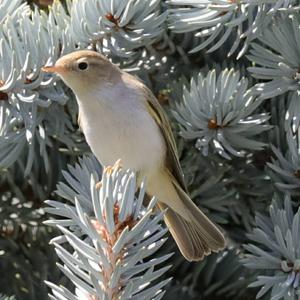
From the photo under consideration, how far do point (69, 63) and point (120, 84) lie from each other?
1.12 ft

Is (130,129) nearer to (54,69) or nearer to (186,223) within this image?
(186,223)

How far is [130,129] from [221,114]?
43 cm

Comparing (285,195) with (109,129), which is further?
(109,129)

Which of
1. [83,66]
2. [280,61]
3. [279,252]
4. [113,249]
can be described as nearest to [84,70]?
[83,66]

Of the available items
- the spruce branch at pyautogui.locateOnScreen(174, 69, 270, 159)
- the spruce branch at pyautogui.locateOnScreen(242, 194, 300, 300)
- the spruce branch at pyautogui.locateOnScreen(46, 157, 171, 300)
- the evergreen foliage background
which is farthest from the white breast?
the spruce branch at pyautogui.locateOnScreen(46, 157, 171, 300)

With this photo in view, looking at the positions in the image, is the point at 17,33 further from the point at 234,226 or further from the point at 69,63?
the point at 234,226

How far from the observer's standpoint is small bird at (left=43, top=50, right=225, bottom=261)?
1.62 metres

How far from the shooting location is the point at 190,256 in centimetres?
144

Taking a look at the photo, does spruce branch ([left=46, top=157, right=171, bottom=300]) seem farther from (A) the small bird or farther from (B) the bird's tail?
(A) the small bird

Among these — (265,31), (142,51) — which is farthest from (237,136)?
(142,51)

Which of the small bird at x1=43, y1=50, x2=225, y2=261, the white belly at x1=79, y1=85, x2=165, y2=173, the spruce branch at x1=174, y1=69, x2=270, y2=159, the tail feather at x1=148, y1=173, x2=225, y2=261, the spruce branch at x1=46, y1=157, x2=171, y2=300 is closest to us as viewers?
the spruce branch at x1=46, y1=157, x2=171, y2=300

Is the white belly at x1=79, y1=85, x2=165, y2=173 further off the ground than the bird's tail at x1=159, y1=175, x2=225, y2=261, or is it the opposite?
the white belly at x1=79, y1=85, x2=165, y2=173

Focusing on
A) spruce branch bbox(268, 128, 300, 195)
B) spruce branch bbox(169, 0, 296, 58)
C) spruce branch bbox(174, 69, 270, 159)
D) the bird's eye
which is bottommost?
spruce branch bbox(268, 128, 300, 195)

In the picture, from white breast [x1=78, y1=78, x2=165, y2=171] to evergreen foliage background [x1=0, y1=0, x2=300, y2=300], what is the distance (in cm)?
13
